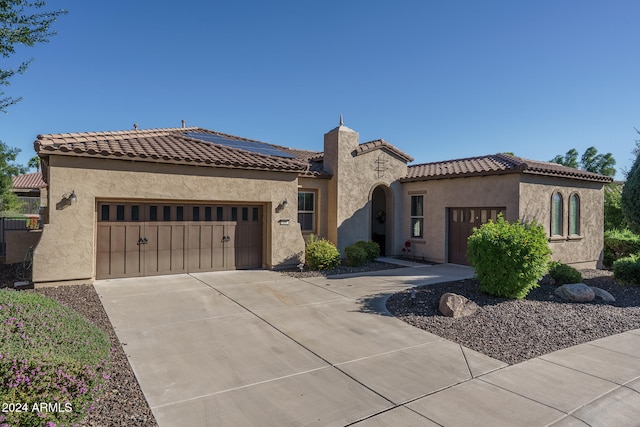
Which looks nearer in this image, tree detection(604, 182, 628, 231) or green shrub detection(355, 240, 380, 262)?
green shrub detection(355, 240, 380, 262)

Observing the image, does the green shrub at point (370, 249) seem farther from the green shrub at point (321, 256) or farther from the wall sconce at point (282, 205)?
the wall sconce at point (282, 205)

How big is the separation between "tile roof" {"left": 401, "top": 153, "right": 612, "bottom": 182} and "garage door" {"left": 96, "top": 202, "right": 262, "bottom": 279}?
7.86 metres

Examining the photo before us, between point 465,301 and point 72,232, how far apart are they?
995 cm

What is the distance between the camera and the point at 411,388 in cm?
468

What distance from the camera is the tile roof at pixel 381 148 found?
16.0m

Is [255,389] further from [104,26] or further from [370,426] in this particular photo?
[104,26]

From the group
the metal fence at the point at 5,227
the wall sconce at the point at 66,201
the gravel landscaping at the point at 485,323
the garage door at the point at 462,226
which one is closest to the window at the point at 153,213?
the wall sconce at the point at 66,201

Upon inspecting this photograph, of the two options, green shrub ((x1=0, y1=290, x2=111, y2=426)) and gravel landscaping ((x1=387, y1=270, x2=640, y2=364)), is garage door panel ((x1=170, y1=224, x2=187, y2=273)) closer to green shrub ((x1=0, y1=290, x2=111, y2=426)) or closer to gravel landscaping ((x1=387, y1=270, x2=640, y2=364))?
gravel landscaping ((x1=387, y1=270, x2=640, y2=364))

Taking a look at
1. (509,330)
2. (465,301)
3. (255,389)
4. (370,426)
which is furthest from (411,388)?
(465,301)

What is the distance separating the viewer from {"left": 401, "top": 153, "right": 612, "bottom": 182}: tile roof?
13.4 meters

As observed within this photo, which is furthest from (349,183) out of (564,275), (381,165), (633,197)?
(633,197)

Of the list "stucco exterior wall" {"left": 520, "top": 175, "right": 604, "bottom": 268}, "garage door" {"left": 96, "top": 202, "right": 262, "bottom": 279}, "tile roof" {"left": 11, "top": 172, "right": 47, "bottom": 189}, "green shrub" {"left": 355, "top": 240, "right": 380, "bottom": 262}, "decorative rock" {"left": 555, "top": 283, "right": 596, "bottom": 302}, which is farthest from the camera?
"tile roof" {"left": 11, "top": 172, "right": 47, "bottom": 189}

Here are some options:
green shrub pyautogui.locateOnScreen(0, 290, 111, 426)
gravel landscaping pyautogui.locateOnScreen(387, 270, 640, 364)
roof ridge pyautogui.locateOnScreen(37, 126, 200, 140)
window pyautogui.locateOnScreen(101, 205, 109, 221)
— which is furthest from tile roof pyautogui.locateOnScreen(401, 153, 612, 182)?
green shrub pyautogui.locateOnScreen(0, 290, 111, 426)

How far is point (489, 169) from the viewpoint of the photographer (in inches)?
551
